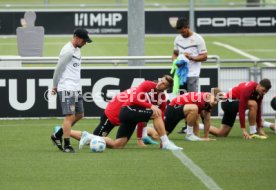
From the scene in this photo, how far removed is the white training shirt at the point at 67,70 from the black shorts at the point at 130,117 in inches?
36.4

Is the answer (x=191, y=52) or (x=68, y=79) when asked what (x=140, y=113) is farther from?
(x=191, y=52)

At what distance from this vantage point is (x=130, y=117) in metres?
16.5

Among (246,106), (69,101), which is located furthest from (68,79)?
(246,106)

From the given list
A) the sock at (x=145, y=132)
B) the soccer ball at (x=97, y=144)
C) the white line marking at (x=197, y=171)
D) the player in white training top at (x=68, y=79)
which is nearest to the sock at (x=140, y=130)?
the sock at (x=145, y=132)

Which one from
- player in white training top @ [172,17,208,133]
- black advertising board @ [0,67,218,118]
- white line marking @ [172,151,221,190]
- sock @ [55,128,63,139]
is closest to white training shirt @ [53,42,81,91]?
sock @ [55,128,63,139]

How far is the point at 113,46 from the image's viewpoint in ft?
124

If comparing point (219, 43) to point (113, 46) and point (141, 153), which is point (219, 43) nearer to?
point (113, 46)

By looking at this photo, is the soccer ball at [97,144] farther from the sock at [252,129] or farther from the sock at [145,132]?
the sock at [252,129]

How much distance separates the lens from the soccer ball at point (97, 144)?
1625 cm

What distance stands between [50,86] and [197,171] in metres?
7.66

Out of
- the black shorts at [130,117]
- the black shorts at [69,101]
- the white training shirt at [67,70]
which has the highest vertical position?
the white training shirt at [67,70]

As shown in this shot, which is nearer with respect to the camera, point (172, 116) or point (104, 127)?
point (104, 127)

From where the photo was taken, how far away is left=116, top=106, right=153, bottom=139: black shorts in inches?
647

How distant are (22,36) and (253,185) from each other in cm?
Answer: 1074
